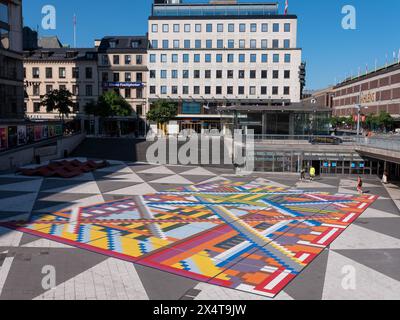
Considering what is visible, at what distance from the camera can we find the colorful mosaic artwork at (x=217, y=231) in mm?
15497

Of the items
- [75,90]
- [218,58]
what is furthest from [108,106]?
[218,58]

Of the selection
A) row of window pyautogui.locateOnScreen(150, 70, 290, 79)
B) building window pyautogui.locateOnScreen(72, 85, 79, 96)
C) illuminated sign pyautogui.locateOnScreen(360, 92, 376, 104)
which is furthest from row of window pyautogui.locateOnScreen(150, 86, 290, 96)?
illuminated sign pyautogui.locateOnScreen(360, 92, 376, 104)

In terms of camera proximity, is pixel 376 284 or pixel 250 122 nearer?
pixel 376 284

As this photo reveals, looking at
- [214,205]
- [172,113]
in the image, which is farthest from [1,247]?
[172,113]

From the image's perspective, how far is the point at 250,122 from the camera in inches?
1886

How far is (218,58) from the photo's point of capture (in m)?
74.5

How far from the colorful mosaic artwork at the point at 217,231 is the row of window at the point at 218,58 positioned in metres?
47.2

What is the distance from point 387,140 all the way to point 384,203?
21.6 feet

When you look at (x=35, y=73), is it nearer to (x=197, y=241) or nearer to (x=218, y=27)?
(x=218, y=27)

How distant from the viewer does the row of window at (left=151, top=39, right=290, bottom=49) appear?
73.5 meters

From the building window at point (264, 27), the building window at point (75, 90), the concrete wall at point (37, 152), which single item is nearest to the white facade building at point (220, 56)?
the building window at point (264, 27)

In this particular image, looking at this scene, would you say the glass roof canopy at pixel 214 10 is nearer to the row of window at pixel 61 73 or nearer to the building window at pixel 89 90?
the row of window at pixel 61 73
